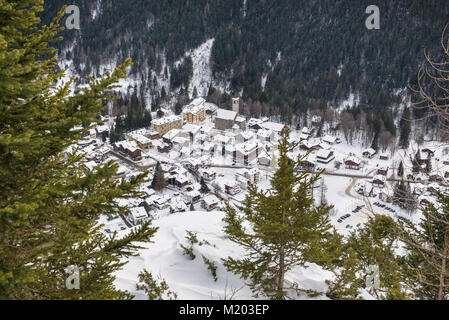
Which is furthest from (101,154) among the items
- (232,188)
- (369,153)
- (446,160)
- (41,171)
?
(446,160)

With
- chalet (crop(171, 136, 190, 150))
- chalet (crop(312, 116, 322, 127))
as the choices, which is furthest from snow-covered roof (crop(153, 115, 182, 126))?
chalet (crop(312, 116, 322, 127))

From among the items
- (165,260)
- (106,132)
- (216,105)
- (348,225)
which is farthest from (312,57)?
(165,260)

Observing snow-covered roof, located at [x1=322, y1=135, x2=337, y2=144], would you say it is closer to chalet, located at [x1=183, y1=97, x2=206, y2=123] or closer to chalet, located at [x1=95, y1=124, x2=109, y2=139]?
chalet, located at [x1=183, y1=97, x2=206, y2=123]

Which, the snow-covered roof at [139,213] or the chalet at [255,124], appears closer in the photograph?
the snow-covered roof at [139,213]

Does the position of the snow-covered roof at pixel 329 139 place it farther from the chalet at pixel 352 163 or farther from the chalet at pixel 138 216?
the chalet at pixel 138 216

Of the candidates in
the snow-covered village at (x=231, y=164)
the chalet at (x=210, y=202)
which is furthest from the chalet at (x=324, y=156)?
the chalet at (x=210, y=202)

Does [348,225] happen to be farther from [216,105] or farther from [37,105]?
[216,105]
